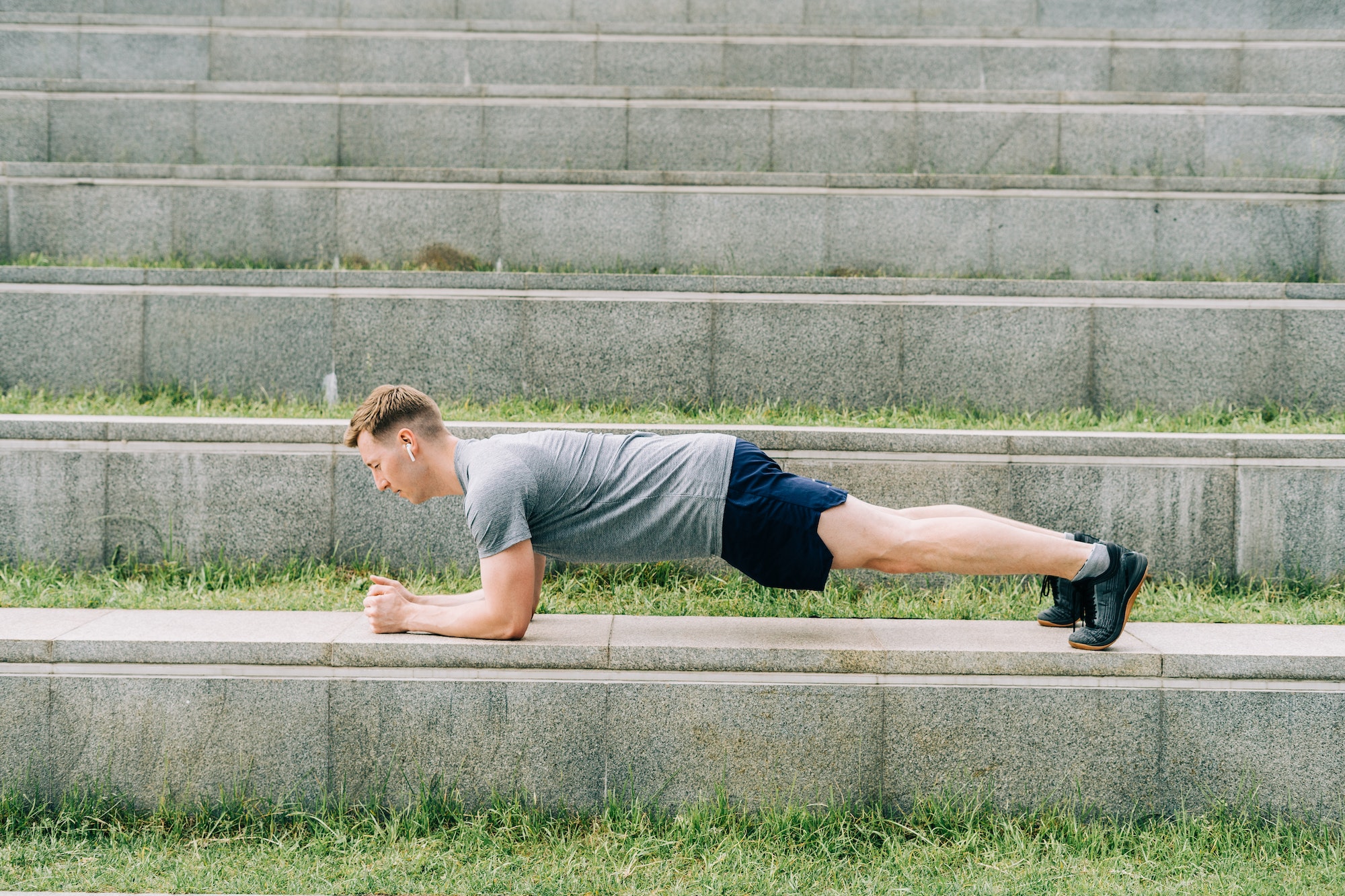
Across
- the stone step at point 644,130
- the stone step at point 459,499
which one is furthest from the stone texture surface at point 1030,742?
the stone step at point 644,130

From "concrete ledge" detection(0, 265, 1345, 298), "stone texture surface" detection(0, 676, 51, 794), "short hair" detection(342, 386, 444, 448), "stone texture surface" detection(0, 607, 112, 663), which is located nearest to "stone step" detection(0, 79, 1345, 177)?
"concrete ledge" detection(0, 265, 1345, 298)

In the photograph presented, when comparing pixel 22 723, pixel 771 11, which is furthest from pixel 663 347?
pixel 771 11

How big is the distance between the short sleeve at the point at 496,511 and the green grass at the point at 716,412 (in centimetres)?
173

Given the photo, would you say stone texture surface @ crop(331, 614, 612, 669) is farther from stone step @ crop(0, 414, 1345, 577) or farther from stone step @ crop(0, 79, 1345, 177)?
stone step @ crop(0, 79, 1345, 177)

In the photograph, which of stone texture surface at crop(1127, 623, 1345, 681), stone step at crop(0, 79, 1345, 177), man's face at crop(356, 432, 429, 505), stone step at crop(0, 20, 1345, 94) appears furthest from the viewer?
stone step at crop(0, 20, 1345, 94)

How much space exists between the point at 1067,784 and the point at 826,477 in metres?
1.87

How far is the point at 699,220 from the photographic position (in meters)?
7.37

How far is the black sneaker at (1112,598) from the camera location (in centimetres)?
399

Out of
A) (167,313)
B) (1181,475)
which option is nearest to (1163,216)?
(1181,475)

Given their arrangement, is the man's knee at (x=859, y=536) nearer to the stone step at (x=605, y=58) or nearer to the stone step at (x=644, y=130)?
the stone step at (x=644, y=130)

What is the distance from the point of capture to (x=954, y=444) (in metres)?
5.18

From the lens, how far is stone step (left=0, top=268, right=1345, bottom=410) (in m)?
6.24

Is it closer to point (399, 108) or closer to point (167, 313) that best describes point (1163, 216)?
point (399, 108)

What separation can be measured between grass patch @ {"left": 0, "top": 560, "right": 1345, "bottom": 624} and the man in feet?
2.27
